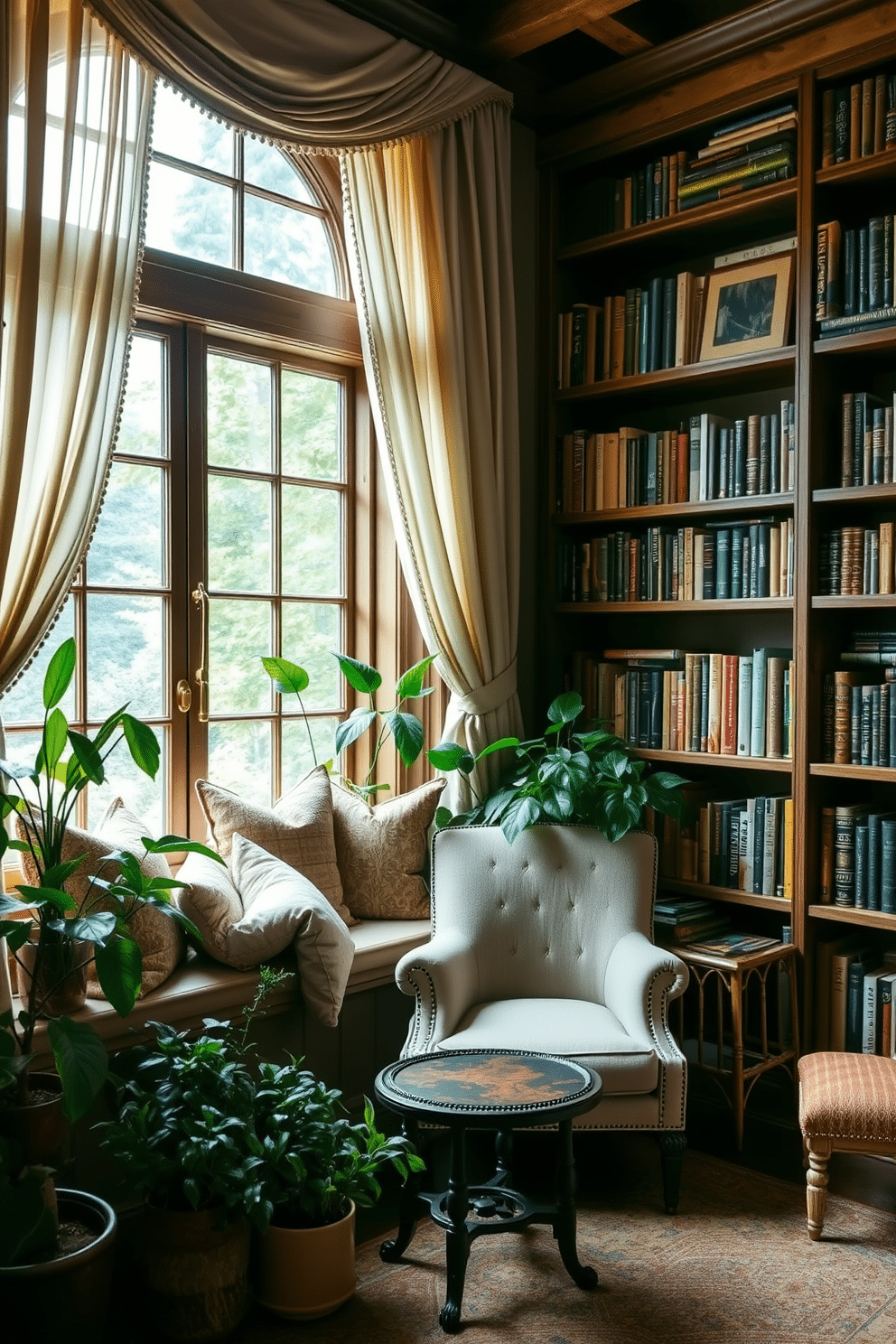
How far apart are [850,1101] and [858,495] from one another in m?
1.52

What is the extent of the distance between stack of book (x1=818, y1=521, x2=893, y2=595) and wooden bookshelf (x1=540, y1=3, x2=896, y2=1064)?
4cm

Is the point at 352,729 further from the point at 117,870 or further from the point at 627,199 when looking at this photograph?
the point at 627,199

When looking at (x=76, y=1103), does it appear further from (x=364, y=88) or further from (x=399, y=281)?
(x=364, y=88)

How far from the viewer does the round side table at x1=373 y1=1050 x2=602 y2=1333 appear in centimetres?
237

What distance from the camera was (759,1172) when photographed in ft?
10.4

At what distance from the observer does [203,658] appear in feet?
10.9

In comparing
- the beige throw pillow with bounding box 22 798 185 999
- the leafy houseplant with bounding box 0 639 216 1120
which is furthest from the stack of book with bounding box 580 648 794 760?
the leafy houseplant with bounding box 0 639 216 1120

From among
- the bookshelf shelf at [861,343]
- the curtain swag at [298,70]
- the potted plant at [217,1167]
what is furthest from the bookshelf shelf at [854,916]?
the curtain swag at [298,70]

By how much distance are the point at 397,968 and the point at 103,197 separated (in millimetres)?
1960

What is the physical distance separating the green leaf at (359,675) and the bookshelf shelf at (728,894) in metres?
1.10

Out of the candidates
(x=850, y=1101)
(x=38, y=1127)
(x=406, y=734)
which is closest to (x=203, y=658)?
(x=406, y=734)

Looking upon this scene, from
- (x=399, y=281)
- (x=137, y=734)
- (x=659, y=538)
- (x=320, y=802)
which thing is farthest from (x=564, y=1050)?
(x=399, y=281)

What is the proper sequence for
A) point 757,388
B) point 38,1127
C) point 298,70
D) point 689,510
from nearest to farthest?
1. point 38,1127
2. point 298,70
3. point 689,510
4. point 757,388

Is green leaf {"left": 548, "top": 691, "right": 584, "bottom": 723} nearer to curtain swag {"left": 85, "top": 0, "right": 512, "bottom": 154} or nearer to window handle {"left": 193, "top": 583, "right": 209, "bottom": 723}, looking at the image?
window handle {"left": 193, "top": 583, "right": 209, "bottom": 723}
